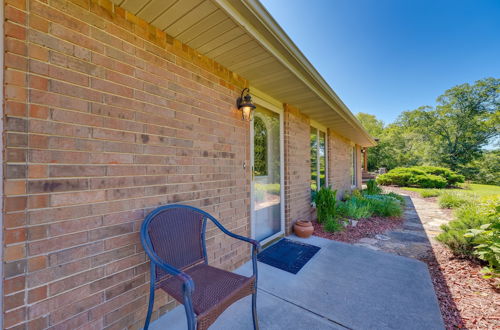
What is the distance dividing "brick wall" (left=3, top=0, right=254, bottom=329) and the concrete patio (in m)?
0.75

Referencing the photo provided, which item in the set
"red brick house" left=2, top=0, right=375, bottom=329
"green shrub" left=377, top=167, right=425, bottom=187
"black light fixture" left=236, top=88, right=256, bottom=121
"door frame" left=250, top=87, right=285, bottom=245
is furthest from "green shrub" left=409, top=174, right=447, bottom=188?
"black light fixture" left=236, top=88, right=256, bottom=121

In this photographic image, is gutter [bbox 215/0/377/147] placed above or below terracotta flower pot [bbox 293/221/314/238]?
above

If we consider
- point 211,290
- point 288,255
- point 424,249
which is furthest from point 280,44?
point 424,249

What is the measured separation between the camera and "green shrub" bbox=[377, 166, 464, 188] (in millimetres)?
12930

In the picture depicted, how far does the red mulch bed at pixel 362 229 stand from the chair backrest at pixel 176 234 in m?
2.79

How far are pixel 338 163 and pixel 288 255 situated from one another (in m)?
4.81

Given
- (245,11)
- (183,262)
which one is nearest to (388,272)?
(183,262)

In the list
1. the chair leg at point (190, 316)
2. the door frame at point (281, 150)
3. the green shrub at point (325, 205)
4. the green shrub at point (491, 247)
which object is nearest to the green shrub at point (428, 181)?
the green shrub at point (325, 205)

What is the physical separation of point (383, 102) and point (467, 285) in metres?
25.3

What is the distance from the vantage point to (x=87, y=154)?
50.5 inches

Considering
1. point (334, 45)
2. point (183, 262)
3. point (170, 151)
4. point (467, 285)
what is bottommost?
point (467, 285)

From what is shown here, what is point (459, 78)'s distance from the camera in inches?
706

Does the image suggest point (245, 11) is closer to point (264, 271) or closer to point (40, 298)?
point (40, 298)

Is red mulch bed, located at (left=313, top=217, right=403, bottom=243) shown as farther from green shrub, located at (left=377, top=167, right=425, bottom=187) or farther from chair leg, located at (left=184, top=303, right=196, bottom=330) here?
green shrub, located at (left=377, top=167, right=425, bottom=187)
